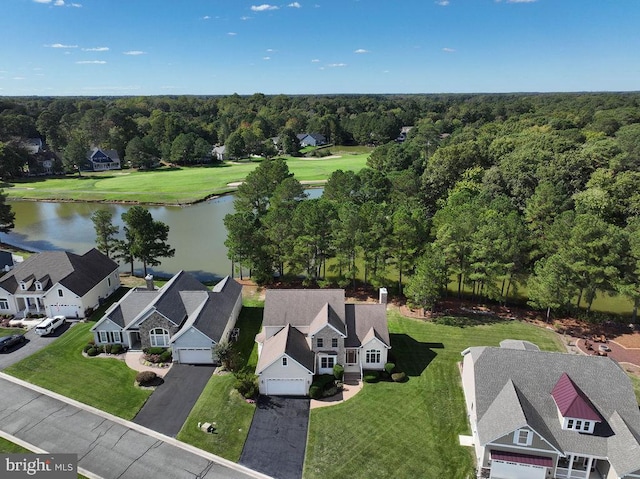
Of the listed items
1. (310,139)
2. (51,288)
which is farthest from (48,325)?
(310,139)

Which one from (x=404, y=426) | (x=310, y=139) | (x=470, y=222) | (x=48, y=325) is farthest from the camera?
(x=310, y=139)

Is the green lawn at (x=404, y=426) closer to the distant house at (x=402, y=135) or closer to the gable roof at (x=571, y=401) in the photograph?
the gable roof at (x=571, y=401)

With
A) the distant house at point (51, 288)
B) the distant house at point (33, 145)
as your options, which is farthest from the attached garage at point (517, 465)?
the distant house at point (33, 145)

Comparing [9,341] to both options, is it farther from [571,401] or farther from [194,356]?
[571,401]

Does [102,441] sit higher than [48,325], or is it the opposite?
[48,325]

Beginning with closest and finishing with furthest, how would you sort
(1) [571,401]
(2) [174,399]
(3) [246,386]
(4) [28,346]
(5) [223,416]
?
1. (1) [571,401]
2. (5) [223,416]
3. (2) [174,399]
4. (3) [246,386]
5. (4) [28,346]

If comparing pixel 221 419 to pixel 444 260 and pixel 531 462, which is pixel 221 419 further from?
pixel 444 260

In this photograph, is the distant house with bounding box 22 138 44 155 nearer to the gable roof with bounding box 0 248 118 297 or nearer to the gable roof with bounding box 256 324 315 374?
the gable roof with bounding box 0 248 118 297

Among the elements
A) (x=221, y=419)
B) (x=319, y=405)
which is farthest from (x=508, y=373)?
(x=221, y=419)
